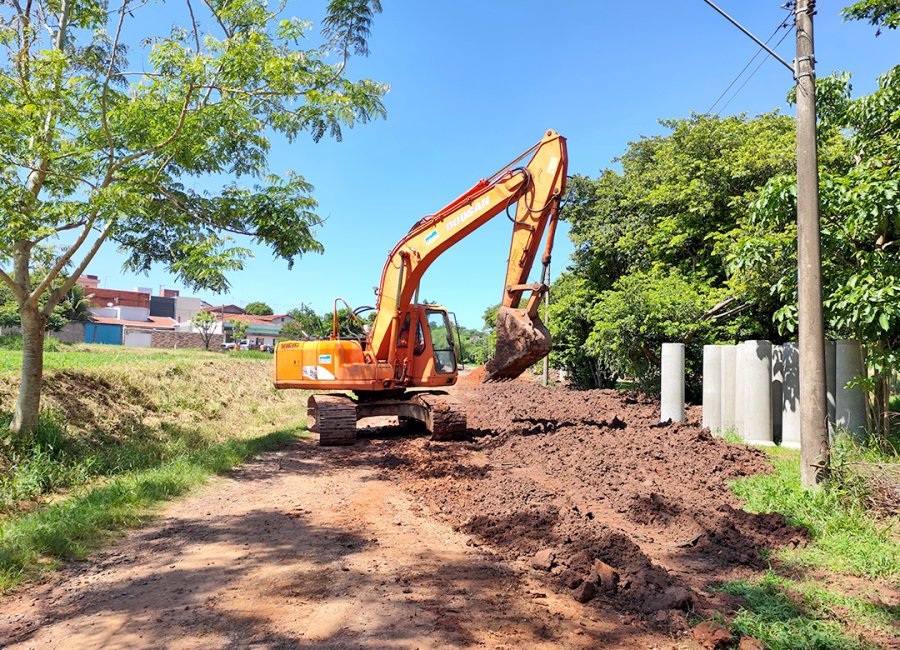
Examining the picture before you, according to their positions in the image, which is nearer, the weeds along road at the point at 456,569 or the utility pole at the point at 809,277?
the weeds along road at the point at 456,569

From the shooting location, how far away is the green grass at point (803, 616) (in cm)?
348

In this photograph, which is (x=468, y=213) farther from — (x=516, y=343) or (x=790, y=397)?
(x=790, y=397)

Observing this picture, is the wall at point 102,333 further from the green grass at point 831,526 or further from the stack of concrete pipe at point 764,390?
the green grass at point 831,526

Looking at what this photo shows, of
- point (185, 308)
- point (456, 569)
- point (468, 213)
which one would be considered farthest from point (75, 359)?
point (185, 308)

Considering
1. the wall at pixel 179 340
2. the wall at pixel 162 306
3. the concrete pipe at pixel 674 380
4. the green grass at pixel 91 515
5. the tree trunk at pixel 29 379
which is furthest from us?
the wall at pixel 162 306

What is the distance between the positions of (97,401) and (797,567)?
36.0 ft

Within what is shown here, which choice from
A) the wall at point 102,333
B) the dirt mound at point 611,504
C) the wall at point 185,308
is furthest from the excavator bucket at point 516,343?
the wall at point 185,308

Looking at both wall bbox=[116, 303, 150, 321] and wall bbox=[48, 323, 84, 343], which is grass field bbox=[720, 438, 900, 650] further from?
wall bbox=[116, 303, 150, 321]

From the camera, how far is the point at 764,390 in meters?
9.99

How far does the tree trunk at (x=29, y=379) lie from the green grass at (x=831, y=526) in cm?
928

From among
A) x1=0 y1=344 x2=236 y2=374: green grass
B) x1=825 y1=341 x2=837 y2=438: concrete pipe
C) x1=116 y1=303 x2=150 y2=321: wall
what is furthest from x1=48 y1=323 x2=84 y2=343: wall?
x1=825 y1=341 x2=837 y2=438: concrete pipe

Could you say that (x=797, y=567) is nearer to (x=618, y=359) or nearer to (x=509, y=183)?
(x=509, y=183)

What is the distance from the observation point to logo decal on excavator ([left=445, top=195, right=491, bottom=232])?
34.3 ft

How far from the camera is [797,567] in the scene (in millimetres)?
4719
